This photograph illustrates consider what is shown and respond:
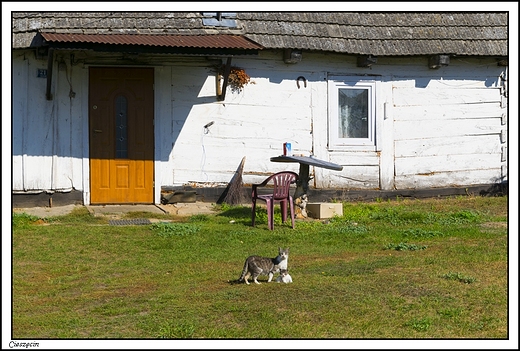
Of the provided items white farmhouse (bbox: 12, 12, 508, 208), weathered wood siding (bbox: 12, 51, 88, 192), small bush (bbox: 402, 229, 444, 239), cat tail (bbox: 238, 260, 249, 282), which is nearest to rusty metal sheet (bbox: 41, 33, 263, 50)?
white farmhouse (bbox: 12, 12, 508, 208)

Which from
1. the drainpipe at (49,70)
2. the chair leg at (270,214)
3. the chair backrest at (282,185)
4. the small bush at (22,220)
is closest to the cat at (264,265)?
the chair leg at (270,214)

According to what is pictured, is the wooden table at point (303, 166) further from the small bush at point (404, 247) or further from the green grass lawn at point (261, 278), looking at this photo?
the small bush at point (404, 247)

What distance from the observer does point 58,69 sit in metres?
14.0

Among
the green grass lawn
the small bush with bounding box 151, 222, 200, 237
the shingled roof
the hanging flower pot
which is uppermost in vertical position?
the shingled roof

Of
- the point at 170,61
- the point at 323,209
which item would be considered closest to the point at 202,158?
the point at 170,61

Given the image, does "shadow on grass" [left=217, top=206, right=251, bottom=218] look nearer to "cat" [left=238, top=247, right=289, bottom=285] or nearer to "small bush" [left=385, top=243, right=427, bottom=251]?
"small bush" [left=385, top=243, right=427, bottom=251]

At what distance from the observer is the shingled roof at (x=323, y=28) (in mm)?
13820

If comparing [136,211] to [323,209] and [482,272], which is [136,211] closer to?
[323,209]

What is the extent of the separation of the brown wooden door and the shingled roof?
0.88 m

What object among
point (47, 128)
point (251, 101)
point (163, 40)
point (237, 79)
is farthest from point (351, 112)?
point (47, 128)

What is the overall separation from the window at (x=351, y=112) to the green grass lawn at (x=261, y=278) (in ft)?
7.54

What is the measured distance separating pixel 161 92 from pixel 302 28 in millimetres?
2901

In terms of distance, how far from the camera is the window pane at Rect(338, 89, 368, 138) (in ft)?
51.0

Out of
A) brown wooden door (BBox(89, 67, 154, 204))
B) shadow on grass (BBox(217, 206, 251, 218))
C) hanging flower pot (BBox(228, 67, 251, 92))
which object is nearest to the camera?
shadow on grass (BBox(217, 206, 251, 218))
